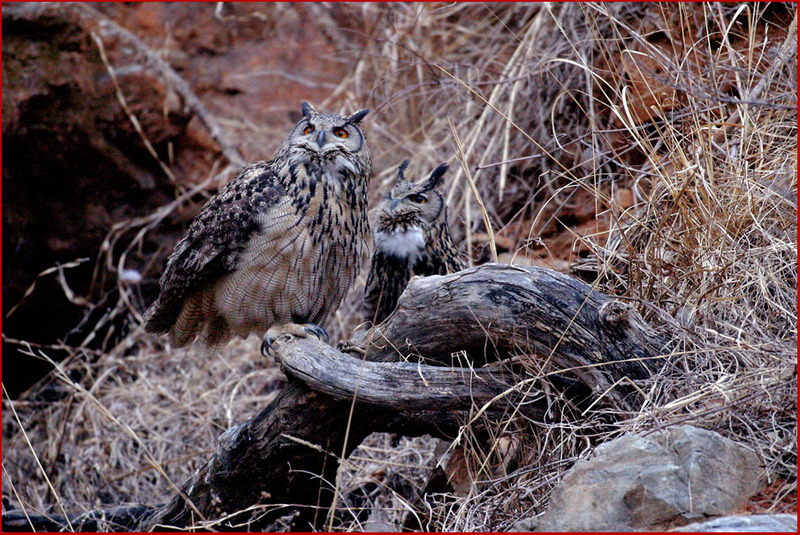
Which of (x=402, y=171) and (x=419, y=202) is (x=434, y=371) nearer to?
(x=419, y=202)

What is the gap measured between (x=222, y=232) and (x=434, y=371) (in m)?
0.98

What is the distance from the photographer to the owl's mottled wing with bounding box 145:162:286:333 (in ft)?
8.78

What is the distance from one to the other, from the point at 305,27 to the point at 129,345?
3.11m

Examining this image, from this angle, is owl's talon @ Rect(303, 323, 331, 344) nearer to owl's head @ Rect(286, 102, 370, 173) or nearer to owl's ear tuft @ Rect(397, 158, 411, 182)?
owl's head @ Rect(286, 102, 370, 173)

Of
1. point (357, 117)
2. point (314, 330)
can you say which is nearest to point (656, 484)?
point (314, 330)

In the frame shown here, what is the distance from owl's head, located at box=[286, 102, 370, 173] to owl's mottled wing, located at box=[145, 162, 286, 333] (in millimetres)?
154

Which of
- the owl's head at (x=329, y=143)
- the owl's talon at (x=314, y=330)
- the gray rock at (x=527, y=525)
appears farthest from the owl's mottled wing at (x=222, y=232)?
the gray rock at (x=527, y=525)

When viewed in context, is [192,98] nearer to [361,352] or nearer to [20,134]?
[20,134]

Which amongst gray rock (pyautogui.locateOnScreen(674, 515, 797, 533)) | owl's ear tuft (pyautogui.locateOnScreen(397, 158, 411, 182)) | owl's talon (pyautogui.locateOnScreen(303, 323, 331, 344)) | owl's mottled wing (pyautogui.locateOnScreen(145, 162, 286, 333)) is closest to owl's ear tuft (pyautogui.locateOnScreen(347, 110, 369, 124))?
owl's mottled wing (pyautogui.locateOnScreen(145, 162, 286, 333))

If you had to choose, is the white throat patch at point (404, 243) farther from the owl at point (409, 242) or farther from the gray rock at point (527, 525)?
the gray rock at point (527, 525)

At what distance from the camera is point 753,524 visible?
5.17ft

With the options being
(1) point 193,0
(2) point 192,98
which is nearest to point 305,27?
(1) point 193,0

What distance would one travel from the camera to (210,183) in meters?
5.04

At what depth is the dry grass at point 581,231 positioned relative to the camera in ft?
6.94
